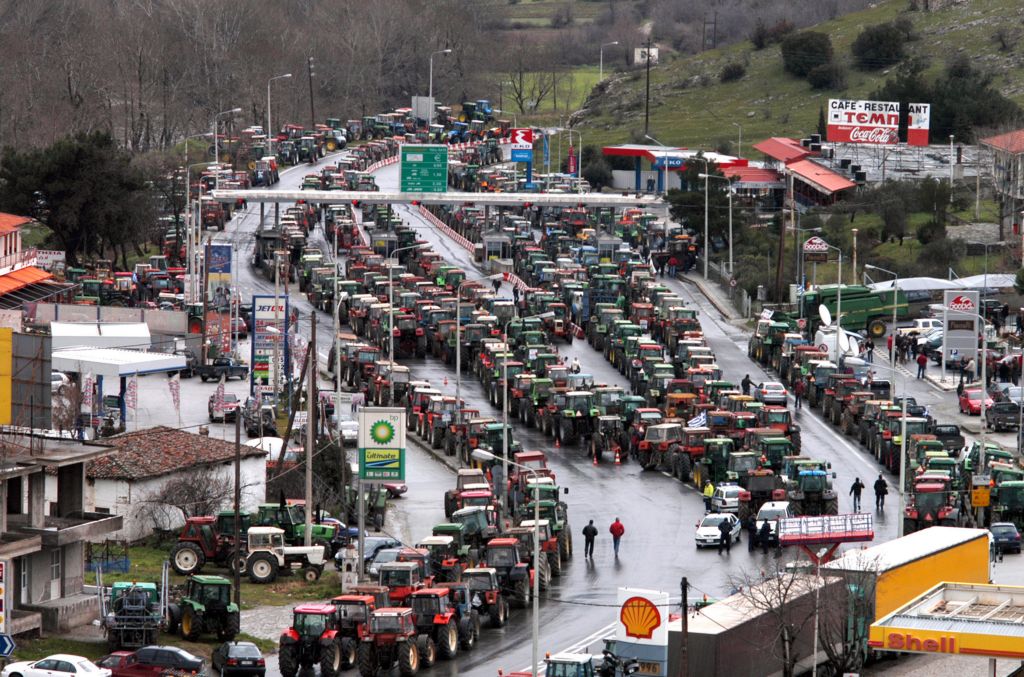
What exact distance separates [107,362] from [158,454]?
597 inches

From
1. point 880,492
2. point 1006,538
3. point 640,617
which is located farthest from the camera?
point 880,492

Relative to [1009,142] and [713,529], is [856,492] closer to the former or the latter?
[713,529]

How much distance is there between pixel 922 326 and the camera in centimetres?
10719

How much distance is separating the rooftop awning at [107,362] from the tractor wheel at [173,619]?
99.2ft

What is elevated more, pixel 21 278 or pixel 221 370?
Result: pixel 21 278

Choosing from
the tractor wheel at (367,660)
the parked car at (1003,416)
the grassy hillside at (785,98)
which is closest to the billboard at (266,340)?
the parked car at (1003,416)

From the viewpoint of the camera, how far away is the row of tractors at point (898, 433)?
74.2m

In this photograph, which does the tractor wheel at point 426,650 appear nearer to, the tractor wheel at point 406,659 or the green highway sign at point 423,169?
the tractor wheel at point 406,659

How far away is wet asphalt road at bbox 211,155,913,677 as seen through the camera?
201ft

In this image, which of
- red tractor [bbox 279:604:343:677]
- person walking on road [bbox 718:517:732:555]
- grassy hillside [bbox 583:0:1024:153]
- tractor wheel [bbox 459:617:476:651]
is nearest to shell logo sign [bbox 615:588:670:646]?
tractor wheel [bbox 459:617:476:651]

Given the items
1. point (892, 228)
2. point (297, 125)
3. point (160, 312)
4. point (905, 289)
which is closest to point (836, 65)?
point (297, 125)

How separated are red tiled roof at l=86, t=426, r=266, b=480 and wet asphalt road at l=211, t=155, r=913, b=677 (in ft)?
21.5

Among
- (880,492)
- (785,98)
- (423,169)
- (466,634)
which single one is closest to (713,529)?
(880,492)

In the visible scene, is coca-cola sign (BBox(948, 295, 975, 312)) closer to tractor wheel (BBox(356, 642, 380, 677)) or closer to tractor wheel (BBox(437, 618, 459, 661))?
tractor wheel (BBox(437, 618, 459, 661))
